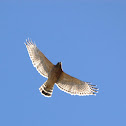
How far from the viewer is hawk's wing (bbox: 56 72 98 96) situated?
78.9 ft

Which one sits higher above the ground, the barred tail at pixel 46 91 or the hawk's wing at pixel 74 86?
the hawk's wing at pixel 74 86

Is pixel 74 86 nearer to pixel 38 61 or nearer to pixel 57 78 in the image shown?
pixel 57 78

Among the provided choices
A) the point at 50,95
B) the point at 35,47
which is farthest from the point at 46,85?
the point at 35,47

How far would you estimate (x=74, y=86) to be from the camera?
2416 cm

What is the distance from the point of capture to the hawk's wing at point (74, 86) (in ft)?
78.9

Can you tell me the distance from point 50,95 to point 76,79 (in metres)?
1.74

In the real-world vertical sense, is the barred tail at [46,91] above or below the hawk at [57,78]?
below

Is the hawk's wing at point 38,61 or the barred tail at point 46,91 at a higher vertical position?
the hawk's wing at point 38,61

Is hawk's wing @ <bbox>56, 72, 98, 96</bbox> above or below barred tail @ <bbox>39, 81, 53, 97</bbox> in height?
above

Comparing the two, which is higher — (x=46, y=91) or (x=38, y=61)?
(x=38, y=61)

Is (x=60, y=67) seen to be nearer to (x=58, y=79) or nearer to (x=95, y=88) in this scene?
(x=58, y=79)

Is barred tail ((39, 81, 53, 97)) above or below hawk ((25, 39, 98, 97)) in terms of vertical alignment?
below

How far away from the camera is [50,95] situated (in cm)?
2364

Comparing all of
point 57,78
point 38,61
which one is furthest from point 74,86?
point 38,61
